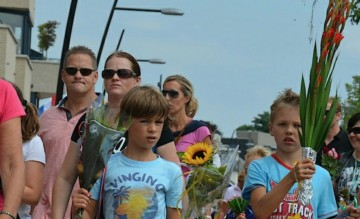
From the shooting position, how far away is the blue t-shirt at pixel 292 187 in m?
7.53

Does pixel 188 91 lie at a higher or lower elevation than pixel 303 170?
higher

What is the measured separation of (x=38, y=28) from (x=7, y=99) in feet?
172

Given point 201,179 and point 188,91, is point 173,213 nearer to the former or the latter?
point 201,179

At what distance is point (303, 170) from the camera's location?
7035 millimetres

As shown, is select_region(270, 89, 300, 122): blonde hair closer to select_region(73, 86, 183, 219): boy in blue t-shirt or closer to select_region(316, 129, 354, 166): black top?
select_region(73, 86, 183, 219): boy in blue t-shirt

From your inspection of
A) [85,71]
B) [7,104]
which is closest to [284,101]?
[7,104]

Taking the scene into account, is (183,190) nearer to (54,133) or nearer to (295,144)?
(295,144)

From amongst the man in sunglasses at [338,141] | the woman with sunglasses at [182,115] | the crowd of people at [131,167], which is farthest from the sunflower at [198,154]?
the man in sunglasses at [338,141]

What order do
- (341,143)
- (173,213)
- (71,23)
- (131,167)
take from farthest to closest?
(71,23)
(341,143)
(173,213)
(131,167)

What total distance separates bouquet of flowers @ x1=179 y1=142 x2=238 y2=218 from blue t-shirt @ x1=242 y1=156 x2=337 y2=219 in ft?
0.81

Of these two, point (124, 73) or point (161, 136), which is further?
point (124, 73)

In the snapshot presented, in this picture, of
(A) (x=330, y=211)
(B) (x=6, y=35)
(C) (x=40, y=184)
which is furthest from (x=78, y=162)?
(B) (x=6, y=35)

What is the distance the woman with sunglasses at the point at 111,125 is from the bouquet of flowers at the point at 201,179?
0.23m

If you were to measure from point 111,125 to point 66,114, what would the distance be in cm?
228
